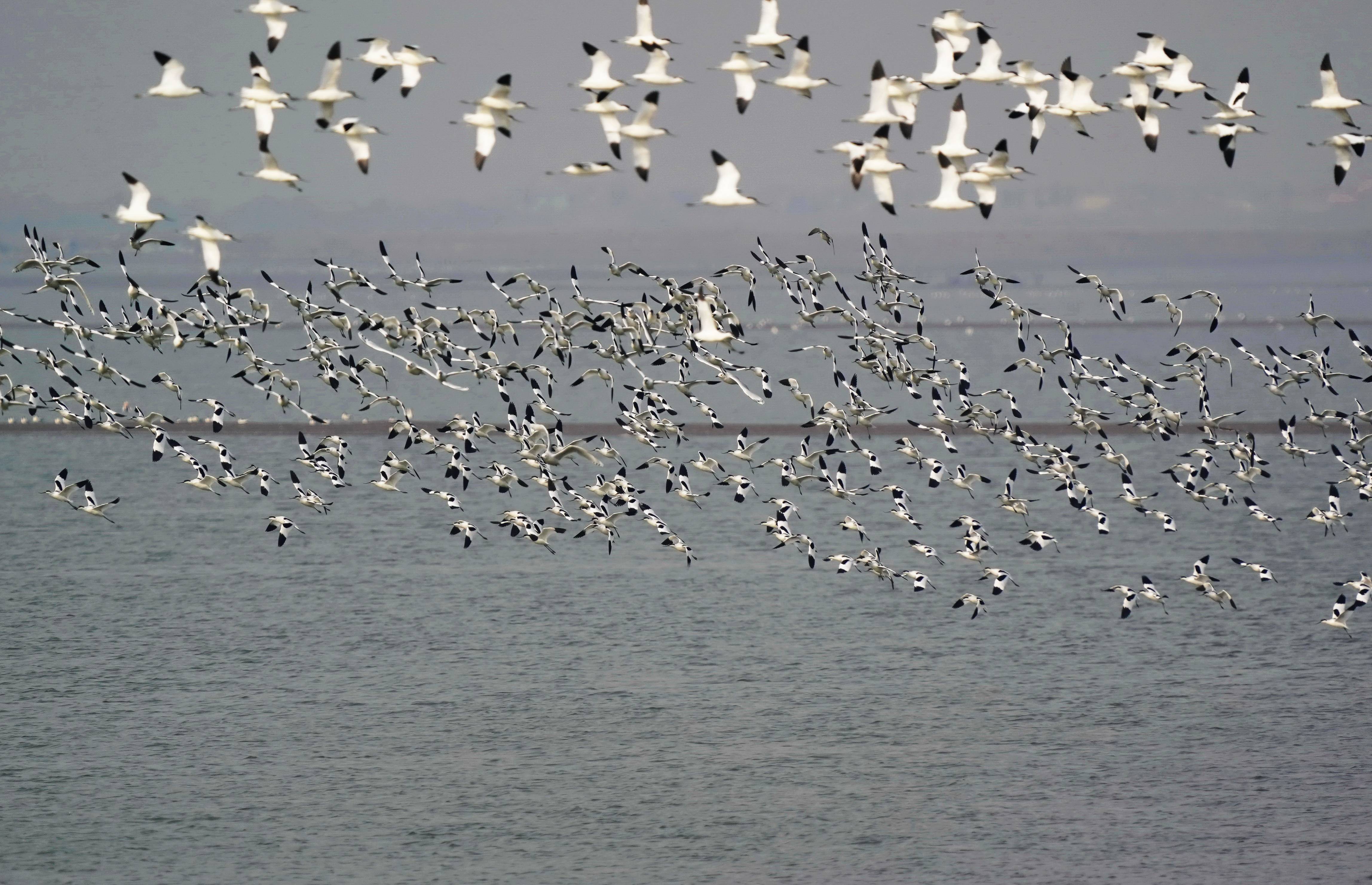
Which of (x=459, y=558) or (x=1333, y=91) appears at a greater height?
(x=1333, y=91)

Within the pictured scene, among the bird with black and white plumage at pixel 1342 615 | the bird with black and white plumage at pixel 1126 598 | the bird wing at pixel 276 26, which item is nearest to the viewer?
the bird wing at pixel 276 26

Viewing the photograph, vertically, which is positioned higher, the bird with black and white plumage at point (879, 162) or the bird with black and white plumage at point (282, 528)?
the bird with black and white plumage at point (879, 162)

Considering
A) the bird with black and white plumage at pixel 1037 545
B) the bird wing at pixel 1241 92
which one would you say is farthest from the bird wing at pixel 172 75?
the bird with black and white plumage at pixel 1037 545

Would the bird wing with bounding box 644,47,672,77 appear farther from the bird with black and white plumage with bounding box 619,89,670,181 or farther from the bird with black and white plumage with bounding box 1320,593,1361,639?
the bird with black and white plumage with bounding box 1320,593,1361,639

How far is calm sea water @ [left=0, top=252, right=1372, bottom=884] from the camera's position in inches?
1790

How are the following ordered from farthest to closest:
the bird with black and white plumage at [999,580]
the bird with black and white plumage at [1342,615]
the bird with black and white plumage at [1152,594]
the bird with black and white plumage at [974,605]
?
the bird with black and white plumage at [974,605]
the bird with black and white plumage at [999,580]
the bird with black and white plumage at [1152,594]
the bird with black and white plumage at [1342,615]

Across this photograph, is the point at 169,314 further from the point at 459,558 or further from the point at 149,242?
the point at 459,558

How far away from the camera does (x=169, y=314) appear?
57.6 m

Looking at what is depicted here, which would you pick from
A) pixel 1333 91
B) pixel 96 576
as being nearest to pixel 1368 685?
pixel 1333 91

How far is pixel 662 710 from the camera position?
2279 inches

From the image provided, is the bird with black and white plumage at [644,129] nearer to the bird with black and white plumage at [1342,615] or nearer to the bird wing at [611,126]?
the bird wing at [611,126]

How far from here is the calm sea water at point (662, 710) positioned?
4547cm

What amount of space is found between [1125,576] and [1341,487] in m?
36.7

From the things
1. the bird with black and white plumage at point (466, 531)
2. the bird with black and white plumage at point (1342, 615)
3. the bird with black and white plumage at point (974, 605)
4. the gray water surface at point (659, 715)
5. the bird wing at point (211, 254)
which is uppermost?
the bird wing at point (211, 254)
